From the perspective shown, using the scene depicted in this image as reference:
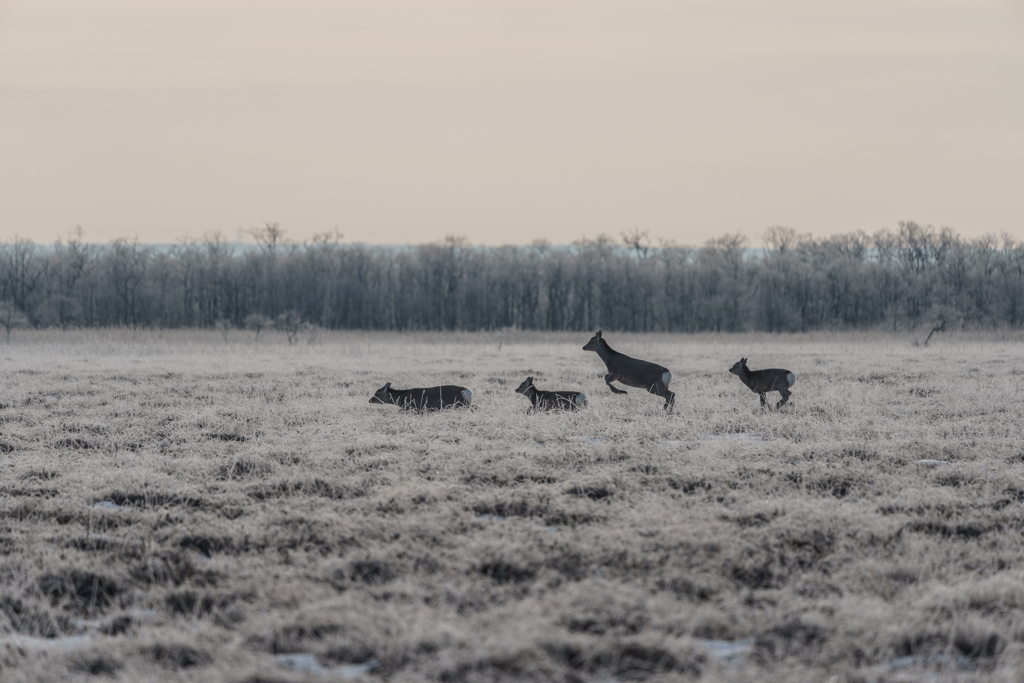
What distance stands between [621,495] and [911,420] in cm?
681

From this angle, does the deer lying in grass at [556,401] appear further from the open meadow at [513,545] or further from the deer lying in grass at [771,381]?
the deer lying in grass at [771,381]

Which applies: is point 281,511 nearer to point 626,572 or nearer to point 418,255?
point 626,572

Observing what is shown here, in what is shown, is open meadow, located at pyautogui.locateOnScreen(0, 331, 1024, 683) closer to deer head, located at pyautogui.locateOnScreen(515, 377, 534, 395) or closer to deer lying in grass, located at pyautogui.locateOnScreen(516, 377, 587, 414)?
deer lying in grass, located at pyautogui.locateOnScreen(516, 377, 587, 414)

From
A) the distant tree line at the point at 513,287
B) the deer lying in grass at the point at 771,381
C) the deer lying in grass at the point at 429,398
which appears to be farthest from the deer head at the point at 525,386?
the distant tree line at the point at 513,287

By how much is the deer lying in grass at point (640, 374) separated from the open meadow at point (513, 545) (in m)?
0.56

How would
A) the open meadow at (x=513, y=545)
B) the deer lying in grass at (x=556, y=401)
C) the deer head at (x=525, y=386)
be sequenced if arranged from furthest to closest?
the deer head at (x=525, y=386) → the deer lying in grass at (x=556, y=401) → the open meadow at (x=513, y=545)

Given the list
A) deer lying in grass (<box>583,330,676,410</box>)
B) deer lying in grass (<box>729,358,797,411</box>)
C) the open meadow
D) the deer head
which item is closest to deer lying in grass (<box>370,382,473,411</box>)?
the open meadow

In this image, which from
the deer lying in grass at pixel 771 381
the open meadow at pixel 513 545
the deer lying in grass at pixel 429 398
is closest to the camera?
the open meadow at pixel 513 545

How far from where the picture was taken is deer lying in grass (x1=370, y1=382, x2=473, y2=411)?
13.4 meters

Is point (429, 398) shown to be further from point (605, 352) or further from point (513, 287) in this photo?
point (513, 287)

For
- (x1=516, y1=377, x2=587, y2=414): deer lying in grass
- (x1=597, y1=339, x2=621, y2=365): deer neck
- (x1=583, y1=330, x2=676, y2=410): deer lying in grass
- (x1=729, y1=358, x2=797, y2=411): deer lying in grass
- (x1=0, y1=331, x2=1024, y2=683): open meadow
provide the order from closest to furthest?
(x1=0, y1=331, x2=1024, y2=683): open meadow
(x1=516, y1=377, x2=587, y2=414): deer lying in grass
(x1=729, y1=358, x2=797, y2=411): deer lying in grass
(x1=583, y1=330, x2=676, y2=410): deer lying in grass
(x1=597, y1=339, x2=621, y2=365): deer neck

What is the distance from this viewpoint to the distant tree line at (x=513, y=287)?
264 ft

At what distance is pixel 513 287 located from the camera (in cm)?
8525

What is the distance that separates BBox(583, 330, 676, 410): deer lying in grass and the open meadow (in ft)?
1.85
